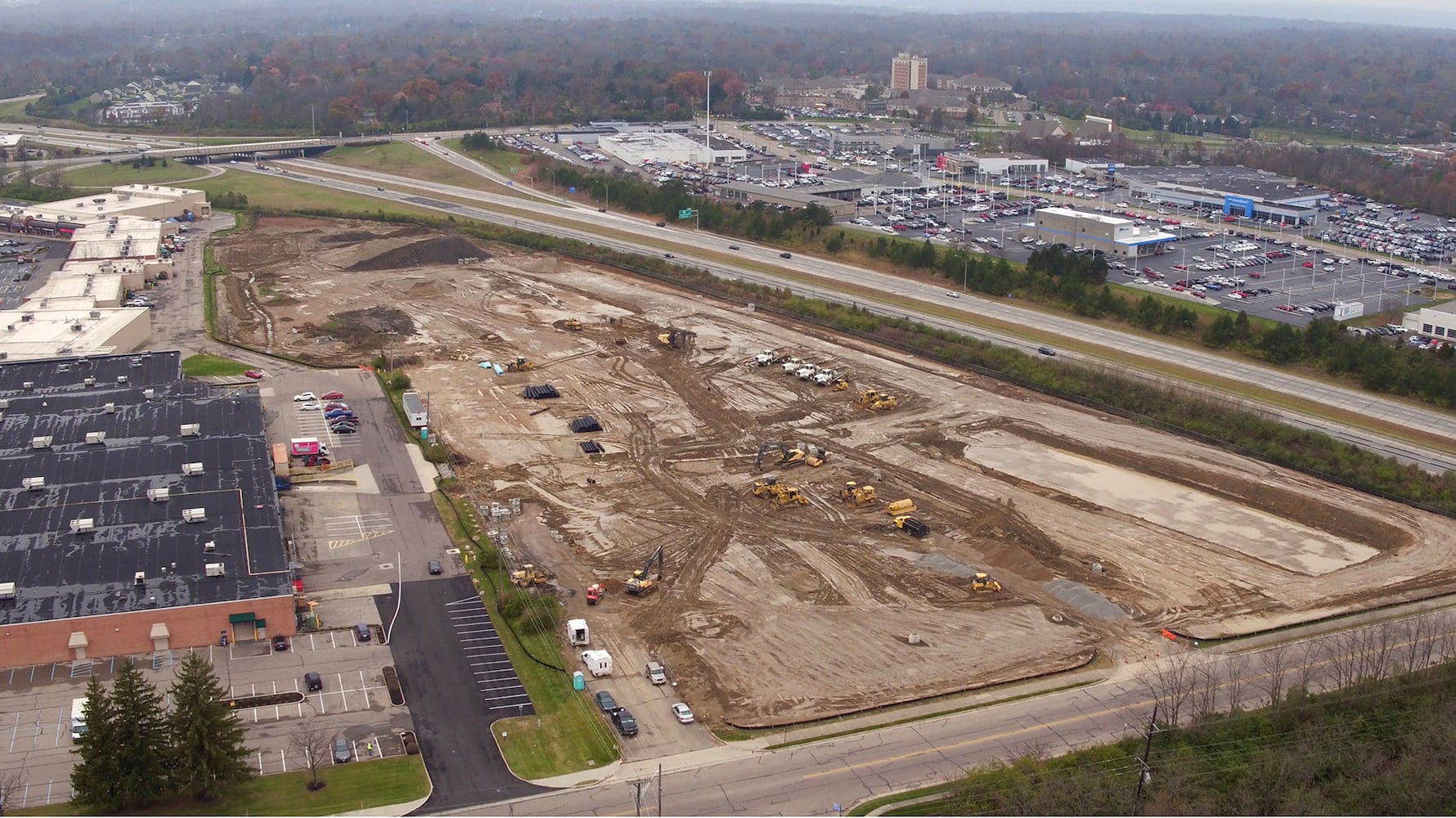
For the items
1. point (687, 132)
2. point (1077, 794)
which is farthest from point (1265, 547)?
point (687, 132)

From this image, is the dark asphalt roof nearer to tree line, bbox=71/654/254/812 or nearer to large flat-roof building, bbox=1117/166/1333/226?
tree line, bbox=71/654/254/812

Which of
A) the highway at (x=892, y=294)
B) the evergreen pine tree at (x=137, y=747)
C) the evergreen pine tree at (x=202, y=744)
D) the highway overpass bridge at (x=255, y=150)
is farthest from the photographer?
the highway overpass bridge at (x=255, y=150)

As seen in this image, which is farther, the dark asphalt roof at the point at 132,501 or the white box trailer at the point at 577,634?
the white box trailer at the point at 577,634

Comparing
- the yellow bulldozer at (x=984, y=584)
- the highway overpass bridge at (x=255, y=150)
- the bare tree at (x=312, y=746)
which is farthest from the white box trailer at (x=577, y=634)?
the highway overpass bridge at (x=255, y=150)

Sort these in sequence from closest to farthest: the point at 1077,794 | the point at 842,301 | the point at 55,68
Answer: the point at 1077,794 < the point at 842,301 < the point at 55,68

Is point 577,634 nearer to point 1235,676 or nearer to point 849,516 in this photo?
point 849,516

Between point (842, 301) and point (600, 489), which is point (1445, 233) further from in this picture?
point (600, 489)

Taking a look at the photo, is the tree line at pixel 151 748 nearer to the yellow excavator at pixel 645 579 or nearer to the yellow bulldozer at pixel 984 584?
the yellow excavator at pixel 645 579
